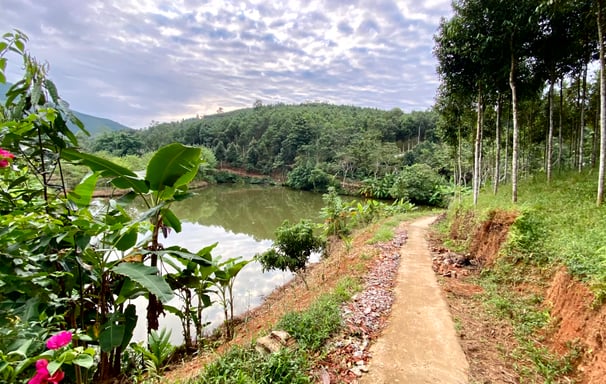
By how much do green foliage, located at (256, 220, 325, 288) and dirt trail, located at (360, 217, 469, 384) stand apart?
418cm

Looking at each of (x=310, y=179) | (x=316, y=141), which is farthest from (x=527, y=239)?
(x=316, y=141)

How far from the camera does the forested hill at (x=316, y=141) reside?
34.1 m

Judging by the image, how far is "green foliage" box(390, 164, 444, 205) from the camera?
81.5 feet

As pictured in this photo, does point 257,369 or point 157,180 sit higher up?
point 157,180

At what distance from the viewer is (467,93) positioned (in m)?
9.15

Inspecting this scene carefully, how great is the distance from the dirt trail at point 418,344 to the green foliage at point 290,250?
4182mm

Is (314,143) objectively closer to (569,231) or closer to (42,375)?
(569,231)

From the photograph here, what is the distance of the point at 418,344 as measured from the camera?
127 inches

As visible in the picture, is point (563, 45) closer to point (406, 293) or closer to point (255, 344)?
point (406, 293)

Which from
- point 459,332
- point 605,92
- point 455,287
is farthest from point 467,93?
point 459,332

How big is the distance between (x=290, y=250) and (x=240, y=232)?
6797mm

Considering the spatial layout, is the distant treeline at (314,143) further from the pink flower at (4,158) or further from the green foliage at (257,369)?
the pink flower at (4,158)

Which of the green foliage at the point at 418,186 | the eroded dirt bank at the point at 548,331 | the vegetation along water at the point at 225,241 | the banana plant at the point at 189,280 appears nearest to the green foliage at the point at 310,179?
the green foliage at the point at 418,186

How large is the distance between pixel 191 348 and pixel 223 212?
58.9 feet
